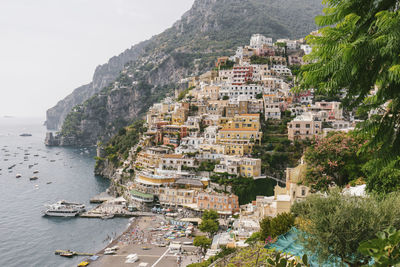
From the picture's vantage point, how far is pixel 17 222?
1636 inches

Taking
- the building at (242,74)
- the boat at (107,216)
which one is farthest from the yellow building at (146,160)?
the building at (242,74)

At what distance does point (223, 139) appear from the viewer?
48031 millimetres

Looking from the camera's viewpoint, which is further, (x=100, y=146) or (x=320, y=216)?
(x=100, y=146)

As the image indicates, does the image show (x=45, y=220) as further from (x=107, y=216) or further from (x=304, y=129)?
(x=304, y=129)

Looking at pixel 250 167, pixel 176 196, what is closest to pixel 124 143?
pixel 176 196

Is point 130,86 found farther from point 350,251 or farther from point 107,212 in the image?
point 350,251

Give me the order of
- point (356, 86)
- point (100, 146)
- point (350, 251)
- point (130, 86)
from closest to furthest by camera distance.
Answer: point (356, 86)
point (350, 251)
point (100, 146)
point (130, 86)

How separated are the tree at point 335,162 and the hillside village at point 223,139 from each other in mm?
6917

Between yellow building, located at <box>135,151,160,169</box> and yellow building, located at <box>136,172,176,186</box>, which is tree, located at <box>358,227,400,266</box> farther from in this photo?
yellow building, located at <box>135,151,160,169</box>

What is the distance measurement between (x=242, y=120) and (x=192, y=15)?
426 ft

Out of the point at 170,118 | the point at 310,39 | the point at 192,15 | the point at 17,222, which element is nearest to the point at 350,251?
the point at 310,39

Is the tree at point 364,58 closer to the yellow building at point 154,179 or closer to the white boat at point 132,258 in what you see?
the white boat at point 132,258

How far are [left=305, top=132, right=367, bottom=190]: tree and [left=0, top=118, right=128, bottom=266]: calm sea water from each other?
25728 millimetres

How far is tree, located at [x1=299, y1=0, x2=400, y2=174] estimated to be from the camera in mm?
2826
